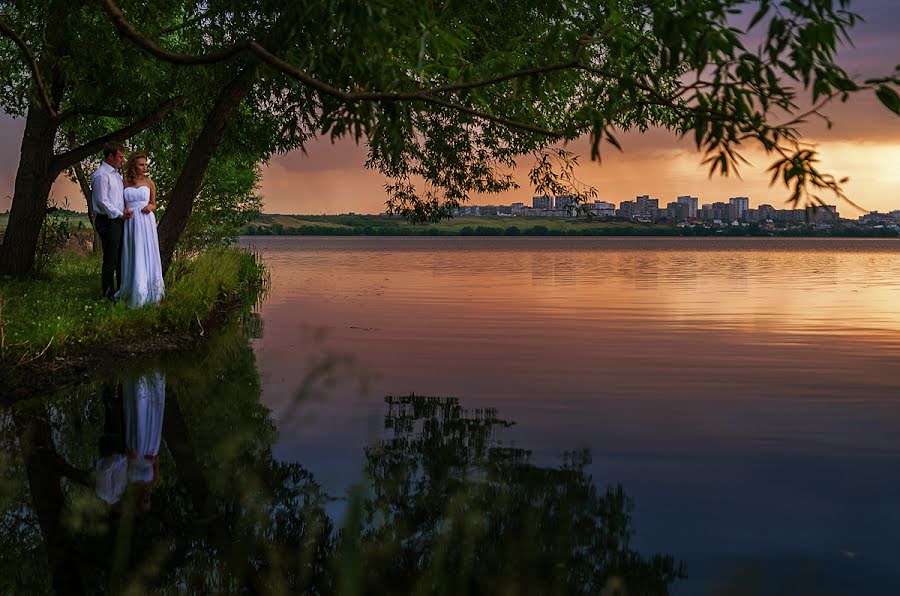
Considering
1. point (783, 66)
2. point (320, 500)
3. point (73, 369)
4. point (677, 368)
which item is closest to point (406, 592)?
point (320, 500)

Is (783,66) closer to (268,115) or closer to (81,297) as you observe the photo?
(81,297)

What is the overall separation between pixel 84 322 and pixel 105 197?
3.43 metres

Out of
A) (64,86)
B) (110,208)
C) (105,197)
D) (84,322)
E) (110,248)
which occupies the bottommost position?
(84,322)

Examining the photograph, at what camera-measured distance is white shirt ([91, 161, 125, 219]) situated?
53.7ft

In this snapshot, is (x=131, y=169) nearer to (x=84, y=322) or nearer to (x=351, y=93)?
(x=84, y=322)

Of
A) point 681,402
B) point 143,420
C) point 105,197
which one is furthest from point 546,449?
point 105,197

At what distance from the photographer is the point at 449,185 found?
20609mm

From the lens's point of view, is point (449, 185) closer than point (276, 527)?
No

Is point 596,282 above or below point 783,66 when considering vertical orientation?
below

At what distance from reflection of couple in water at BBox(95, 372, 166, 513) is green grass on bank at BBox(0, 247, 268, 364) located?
1.32 m

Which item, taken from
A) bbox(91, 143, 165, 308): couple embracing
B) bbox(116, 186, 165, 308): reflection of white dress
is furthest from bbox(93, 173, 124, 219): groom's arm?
bbox(116, 186, 165, 308): reflection of white dress

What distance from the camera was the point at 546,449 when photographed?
373 inches

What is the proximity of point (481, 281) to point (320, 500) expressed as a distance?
36.4 m

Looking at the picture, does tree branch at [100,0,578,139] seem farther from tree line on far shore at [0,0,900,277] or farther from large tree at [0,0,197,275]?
large tree at [0,0,197,275]
